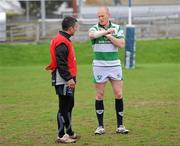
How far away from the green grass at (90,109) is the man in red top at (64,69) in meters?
0.41

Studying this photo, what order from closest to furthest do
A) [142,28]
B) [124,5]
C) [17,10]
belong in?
1. [142,28]
2. [124,5]
3. [17,10]

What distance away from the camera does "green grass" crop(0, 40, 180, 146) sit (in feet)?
30.8

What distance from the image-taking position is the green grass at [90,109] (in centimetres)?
940

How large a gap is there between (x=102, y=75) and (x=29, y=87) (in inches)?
311

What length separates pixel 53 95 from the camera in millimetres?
15242

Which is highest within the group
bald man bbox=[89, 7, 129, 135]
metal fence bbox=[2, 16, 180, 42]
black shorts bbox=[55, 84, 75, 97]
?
bald man bbox=[89, 7, 129, 135]

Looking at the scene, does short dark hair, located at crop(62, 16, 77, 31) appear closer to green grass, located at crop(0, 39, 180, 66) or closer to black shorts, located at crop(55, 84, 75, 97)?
black shorts, located at crop(55, 84, 75, 97)

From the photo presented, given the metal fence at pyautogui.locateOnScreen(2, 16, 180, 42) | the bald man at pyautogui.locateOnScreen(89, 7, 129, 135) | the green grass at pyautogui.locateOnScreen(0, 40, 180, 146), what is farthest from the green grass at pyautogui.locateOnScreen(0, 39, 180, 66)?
the bald man at pyautogui.locateOnScreen(89, 7, 129, 135)

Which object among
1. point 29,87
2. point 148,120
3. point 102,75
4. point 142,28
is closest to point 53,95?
point 29,87

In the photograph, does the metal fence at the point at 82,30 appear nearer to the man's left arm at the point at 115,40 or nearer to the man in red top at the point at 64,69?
the man's left arm at the point at 115,40

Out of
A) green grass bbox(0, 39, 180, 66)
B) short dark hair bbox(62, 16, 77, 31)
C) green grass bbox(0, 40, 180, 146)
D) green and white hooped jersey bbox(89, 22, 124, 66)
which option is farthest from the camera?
green grass bbox(0, 39, 180, 66)

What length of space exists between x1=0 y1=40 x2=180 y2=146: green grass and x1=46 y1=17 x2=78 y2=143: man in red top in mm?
413

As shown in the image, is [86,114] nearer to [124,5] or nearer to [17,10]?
[124,5]

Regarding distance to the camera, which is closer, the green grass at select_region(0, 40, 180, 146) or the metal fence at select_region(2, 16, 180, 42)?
the green grass at select_region(0, 40, 180, 146)
